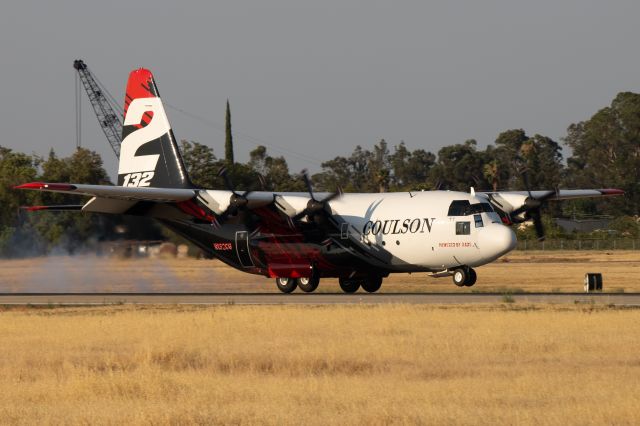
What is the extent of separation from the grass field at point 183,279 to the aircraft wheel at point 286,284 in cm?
314

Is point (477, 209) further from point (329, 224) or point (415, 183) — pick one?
point (415, 183)

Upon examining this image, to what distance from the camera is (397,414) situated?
1608cm

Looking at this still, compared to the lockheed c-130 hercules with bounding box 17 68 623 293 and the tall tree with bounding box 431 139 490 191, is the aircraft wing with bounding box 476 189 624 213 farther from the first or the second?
the tall tree with bounding box 431 139 490 191

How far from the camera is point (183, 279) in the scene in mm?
57375

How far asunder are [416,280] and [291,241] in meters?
14.0

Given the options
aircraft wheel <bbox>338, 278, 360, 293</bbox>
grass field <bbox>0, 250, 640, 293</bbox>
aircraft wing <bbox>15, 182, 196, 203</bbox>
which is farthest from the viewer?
grass field <bbox>0, 250, 640, 293</bbox>

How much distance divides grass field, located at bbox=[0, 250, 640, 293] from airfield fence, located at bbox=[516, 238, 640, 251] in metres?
37.3

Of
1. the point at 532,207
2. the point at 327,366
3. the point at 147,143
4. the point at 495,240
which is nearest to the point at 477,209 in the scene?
the point at 495,240

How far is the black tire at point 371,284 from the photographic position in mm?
46188

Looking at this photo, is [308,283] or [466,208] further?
[308,283]

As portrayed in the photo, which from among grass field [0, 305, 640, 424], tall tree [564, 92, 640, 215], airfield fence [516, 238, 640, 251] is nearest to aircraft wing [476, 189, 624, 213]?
grass field [0, 305, 640, 424]

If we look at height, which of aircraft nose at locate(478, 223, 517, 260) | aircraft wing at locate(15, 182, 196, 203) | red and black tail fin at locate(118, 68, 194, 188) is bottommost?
aircraft nose at locate(478, 223, 517, 260)

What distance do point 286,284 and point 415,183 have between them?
128 m

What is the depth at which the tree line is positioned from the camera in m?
58.1
